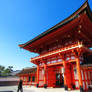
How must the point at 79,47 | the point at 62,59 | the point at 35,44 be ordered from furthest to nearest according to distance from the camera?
the point at 35,44 → the point at 62,59 → the point at 79,47

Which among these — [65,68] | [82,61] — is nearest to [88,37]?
[82,61]

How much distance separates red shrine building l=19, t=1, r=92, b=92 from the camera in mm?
10414

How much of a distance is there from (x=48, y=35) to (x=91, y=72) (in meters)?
8.16

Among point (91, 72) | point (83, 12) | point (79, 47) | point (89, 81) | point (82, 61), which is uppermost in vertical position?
point (83, 12)

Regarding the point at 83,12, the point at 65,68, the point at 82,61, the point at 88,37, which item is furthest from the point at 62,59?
the point at 83,12

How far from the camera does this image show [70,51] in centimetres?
1163

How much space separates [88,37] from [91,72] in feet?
17.0

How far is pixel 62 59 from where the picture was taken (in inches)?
496

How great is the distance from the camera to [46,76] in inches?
591

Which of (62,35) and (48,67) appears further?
(48,67)

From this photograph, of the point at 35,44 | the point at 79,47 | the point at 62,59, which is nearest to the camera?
A: the point at 79,47

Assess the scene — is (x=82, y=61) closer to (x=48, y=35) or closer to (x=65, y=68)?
(x=65, y=68)

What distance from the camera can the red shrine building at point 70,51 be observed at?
10414 millimetres

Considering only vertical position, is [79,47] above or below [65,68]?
above
